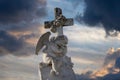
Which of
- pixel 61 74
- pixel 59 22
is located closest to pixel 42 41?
pixel 59 22

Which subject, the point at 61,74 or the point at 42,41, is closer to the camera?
the point at 61,74

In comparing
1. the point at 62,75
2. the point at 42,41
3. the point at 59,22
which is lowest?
the point at 62,75

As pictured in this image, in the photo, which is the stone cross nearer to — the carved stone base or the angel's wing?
the angel's wing

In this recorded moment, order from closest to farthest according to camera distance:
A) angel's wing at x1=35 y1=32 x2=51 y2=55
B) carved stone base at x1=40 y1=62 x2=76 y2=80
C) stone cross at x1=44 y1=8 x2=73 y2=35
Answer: carved stone base at x1=40 y1=62 x2=76 y2=80 < stone cross at x1=44 y1=8 x2=73 y2=35 < angel's wing at x1=35 y1=32 x2=51 y2=55

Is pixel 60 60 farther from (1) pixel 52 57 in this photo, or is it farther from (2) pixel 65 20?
(2) pixel 65 20

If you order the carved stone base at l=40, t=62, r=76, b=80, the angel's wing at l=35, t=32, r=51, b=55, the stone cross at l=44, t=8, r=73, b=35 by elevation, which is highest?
the stone cross at l=44, t=8, r=73, b=35

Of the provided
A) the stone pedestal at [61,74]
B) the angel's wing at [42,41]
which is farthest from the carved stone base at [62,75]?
the angel's wing at [42,41]

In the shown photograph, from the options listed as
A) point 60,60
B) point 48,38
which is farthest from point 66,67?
point 48,38

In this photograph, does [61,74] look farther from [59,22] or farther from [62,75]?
[59,22]

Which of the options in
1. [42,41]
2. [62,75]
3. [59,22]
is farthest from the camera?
[42,41]

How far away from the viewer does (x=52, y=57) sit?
29422mm

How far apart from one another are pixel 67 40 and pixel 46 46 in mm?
1738

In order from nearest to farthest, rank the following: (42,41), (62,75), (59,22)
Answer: (62,75), (59,22), (42,41)

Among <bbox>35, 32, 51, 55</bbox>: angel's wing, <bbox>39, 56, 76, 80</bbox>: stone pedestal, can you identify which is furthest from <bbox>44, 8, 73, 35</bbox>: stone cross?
<bbox>39, 56, 76, 80</bbox>: stone pedestal
